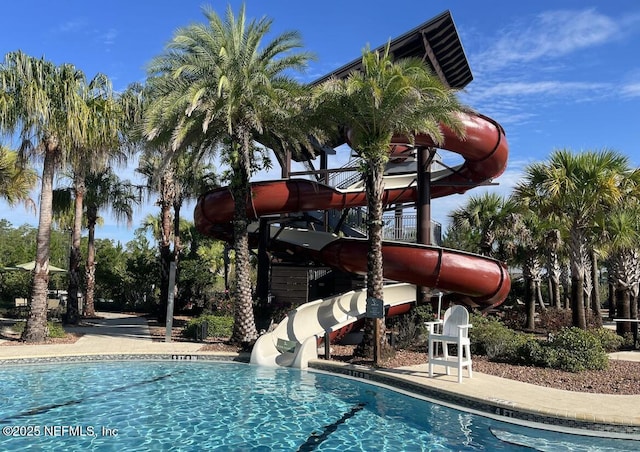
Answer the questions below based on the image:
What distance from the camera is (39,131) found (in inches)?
622

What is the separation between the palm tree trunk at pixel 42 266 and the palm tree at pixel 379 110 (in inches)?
364

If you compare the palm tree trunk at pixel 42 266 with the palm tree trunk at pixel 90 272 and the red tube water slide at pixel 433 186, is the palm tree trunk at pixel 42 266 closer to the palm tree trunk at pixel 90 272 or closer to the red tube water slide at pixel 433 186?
the red tube water slide at pixel 433 186

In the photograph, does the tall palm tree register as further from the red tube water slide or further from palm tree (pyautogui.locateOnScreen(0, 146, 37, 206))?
palm tree (pyautogui.locateOnScreen(0, 146, 37, 206))

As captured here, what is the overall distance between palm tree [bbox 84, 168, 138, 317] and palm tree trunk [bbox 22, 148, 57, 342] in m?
9.60

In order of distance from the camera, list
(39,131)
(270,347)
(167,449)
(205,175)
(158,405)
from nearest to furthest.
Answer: (167,449) < (158,405) < (270,347) < (39,131) < (205,175)

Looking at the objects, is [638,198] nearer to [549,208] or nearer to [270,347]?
[549,208]

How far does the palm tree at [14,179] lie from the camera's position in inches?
733

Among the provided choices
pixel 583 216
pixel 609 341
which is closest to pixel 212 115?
pixel 583 216

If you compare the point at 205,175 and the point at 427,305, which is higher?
the point at 205,175

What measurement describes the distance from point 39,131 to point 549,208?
16.8 metres

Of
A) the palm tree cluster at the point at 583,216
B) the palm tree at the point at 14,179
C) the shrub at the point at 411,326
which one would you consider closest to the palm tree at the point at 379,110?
the shrub at the point at 411,326

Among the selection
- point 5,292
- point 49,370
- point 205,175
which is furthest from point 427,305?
point 5,292

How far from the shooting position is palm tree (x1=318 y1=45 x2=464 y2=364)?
1233cm

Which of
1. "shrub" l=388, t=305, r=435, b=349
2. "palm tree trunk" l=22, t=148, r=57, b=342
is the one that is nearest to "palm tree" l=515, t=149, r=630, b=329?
"shrub" l=388, t=305, r=435, b=349
